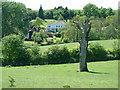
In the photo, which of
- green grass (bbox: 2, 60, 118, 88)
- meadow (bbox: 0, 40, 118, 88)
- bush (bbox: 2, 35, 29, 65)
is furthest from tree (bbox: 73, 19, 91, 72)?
bush (bbox: 2, 35, 29, 65)

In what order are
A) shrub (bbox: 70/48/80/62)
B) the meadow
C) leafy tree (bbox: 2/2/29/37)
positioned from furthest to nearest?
leafy tree (bbox: 2/2/29/37) → shrub (bbox: 70/48/80/62) → the meadow

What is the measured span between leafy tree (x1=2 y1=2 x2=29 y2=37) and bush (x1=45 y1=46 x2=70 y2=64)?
82.5 ft

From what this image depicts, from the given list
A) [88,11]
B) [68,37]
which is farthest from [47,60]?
[88,11]

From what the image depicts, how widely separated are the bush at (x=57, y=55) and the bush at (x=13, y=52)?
3.81 m

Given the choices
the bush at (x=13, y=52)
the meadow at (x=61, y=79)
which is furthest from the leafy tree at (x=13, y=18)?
the meadow at (x=61, y=79)

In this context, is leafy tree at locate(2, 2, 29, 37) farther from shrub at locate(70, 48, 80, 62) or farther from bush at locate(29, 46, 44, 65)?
shrub at locate(70, 48, 80, 62)

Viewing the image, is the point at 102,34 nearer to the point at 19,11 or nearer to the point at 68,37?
the point at 68,37

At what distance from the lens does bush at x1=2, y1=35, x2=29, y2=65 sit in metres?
40.6

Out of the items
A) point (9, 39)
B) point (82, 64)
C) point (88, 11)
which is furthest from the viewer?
point (88, 11)

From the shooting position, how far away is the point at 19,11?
70.8m

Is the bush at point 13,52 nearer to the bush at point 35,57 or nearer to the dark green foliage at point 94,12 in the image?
the bush at point 35,57

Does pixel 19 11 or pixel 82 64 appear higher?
pixel 19 11

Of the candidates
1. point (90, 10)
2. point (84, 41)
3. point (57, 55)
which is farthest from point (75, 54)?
point (90, 10)

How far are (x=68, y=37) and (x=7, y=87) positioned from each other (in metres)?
66.8
